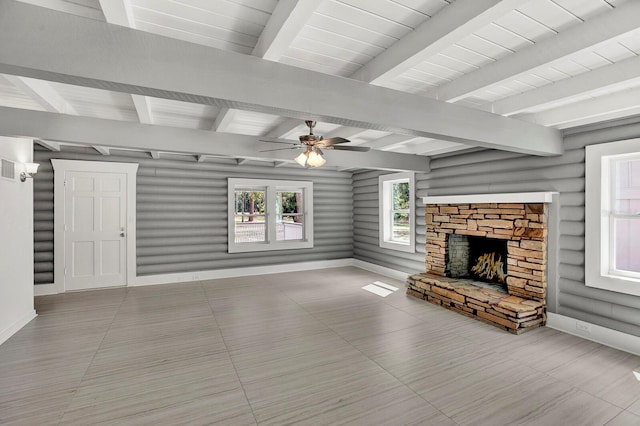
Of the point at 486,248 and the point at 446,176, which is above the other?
the point at 446,176

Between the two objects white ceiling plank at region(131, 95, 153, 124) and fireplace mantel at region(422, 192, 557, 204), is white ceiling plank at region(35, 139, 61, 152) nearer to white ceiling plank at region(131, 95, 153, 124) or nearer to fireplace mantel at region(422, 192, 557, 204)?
white ceiling plank at region(131, 95, 153, 124)

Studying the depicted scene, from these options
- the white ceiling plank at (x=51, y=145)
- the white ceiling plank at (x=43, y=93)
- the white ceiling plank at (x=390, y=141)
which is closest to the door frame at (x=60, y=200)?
the white ceiling plank at (x=51, y=145)

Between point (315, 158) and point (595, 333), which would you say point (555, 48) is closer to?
point (315, 158)

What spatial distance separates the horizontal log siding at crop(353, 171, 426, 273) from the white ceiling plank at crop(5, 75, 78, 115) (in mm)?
5431

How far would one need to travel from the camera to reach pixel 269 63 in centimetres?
216

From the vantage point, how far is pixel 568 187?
393 cm

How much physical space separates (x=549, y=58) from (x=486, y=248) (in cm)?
380

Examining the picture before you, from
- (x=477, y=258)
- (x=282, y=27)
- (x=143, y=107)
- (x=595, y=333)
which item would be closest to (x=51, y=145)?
(x=143, y=107)

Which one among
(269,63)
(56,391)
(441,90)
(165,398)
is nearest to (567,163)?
(441,90)

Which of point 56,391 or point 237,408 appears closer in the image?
point 237,408

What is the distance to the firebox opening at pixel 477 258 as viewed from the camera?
511 cm

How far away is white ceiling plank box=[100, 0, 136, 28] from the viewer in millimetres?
1637

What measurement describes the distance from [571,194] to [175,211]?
21.3ft

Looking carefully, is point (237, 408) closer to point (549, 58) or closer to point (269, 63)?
point (269, 63)
